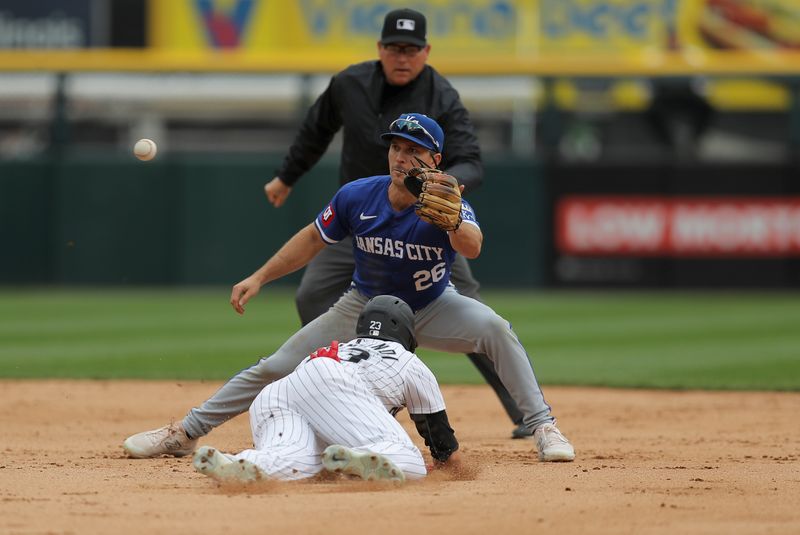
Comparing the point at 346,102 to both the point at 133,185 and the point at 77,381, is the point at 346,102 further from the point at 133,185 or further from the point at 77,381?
the point at 133,185

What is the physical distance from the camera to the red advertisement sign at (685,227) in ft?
49.2

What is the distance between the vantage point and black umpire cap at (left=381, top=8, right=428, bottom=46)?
5945 mm

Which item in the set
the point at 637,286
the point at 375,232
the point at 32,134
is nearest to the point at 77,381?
the point at 375,232

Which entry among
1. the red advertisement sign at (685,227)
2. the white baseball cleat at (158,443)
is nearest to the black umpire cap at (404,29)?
the white baseball cleat at (158,443)

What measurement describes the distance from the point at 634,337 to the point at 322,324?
610 centimetres

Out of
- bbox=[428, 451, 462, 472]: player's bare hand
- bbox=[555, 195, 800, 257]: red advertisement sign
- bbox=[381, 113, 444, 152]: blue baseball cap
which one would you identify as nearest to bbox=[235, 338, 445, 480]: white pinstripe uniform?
bbox=[428, 451, 462, 472]: player's bare hand

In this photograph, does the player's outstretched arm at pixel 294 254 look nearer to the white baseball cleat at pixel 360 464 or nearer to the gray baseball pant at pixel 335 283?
the gray baseball pant at pixel 335 283

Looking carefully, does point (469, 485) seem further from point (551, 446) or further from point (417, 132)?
point (417, 132)

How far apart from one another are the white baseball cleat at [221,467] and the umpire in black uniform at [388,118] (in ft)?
5.95

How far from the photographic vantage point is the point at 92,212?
15.4 metres

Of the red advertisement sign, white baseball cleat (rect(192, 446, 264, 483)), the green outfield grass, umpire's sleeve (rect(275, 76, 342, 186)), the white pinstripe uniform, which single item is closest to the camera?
white baseball cleat (rect(192, 446, 264, 483))

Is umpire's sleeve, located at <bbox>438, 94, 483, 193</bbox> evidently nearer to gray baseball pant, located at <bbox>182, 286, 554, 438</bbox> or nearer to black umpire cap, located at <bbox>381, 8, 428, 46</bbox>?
black umpire cap, located at <bbox>381, 8, 428, 46</bbox>

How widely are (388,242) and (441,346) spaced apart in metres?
0.52

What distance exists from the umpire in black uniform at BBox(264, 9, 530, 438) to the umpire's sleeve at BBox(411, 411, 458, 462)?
1.12 m
